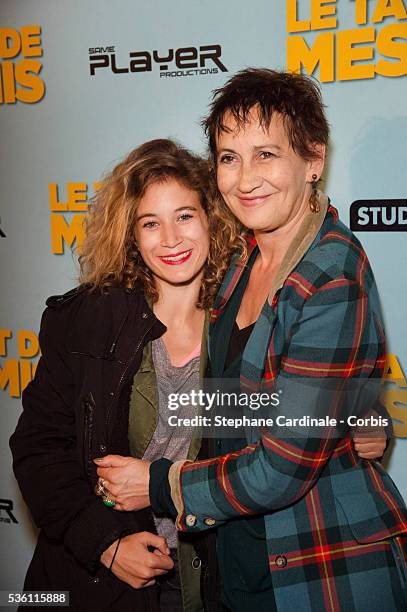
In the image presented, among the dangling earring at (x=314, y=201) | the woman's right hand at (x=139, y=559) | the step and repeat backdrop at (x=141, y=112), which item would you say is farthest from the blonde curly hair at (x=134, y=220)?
the woman's right hand at (x=139, y=559)

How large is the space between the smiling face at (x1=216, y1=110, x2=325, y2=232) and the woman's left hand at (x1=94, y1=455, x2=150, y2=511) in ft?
1.88

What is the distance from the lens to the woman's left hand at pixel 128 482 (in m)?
1.44

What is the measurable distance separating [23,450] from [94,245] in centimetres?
54

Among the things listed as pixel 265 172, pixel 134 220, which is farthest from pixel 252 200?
pixel 134 220

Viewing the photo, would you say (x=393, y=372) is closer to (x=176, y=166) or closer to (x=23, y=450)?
(x=176, y=166)

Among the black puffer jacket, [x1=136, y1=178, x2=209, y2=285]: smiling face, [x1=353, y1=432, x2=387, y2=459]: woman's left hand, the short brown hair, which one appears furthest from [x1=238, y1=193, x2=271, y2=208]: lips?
[x1=353, y1=432, x2=387, y2=459]: woman's left hand

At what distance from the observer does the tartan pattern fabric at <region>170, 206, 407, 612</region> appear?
1225 millimetres

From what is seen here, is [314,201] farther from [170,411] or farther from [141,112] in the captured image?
[141,112]

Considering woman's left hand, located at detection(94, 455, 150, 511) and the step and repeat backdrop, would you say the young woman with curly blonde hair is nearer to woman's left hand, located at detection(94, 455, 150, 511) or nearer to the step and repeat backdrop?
woman's left hand, located at detection(94, 455, 150, 511)

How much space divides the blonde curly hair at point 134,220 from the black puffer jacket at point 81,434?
9 cm

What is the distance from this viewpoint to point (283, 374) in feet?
4.04

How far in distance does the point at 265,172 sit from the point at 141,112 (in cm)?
91

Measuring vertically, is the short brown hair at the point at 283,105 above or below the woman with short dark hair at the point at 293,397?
above

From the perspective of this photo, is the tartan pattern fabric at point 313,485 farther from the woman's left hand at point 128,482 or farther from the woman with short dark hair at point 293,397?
the woman's left hand at point 128,482
